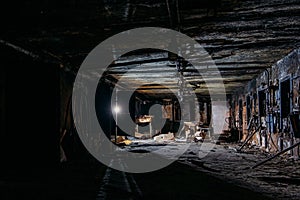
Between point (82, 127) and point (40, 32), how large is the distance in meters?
5.18

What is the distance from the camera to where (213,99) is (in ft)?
→ 80.1

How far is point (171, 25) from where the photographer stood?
5547 mm

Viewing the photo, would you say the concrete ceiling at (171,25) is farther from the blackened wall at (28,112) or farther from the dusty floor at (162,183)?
the dusty floor at (162,183)

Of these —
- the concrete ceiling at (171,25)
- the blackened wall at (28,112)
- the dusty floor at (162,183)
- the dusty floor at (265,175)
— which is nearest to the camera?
the concrete ceiling at (171,25)

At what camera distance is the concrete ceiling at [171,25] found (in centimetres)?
457

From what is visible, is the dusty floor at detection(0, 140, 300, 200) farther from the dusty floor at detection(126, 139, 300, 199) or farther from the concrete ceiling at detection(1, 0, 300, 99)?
the concrete ceiling at detection(1, 0, 300, 99)

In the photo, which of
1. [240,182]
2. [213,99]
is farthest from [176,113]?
[240,182]

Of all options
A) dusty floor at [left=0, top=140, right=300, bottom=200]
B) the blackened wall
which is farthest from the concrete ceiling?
dusty floor at [left=0, top=140, right=300, bottom=200]

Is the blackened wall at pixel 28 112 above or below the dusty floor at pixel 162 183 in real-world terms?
above

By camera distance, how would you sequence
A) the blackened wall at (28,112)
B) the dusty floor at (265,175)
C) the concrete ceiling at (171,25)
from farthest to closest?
the blackened wall at (28,112), the dusty floor at (265,175), the concrete ceiling at (171,25)

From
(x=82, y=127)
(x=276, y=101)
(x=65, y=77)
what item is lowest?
(x=82, y=127)

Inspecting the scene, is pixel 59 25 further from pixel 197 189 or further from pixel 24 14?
pixel 197 189

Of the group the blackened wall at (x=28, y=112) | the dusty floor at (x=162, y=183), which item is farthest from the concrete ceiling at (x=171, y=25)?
the dusty floor at (x=162, y=183)

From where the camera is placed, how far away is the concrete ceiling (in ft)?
15.0
